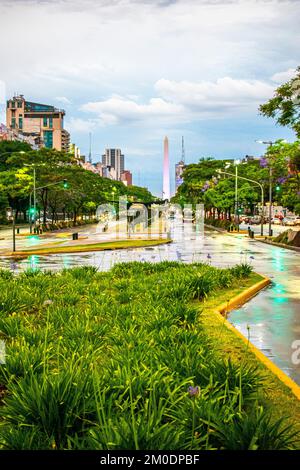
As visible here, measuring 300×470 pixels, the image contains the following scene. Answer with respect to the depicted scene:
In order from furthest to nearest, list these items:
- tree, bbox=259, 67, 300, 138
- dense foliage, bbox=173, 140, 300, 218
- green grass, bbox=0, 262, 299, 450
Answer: dense foliage, bbox=173, 140, 300, 218, tree, bbox=259, 67, 300, 138, green grass, bbox=0, 262, 299, 450

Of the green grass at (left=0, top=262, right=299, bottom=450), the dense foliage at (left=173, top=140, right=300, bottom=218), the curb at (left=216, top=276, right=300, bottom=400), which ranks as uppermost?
the dense foliage at (left=173, top=140, right=300, bottom=218)

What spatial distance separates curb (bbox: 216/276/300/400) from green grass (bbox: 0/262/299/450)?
163 mm

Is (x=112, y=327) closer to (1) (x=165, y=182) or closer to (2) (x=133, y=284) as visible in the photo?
(2) (x=133, y=284)

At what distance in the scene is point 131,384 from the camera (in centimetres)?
595

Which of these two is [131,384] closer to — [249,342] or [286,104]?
[249,342]

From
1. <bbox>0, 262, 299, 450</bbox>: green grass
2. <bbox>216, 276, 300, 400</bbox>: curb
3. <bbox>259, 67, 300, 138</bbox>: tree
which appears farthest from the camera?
<bbox>259, 67, 300, 138</bbox>: tree

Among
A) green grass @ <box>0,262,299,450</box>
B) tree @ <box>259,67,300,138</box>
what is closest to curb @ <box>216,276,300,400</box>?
green grass @ <box>0,262,299,450</box>

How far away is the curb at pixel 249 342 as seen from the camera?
7422 mm

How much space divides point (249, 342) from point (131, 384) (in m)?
4.47

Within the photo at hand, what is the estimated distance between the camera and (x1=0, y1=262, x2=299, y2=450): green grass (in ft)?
15.8

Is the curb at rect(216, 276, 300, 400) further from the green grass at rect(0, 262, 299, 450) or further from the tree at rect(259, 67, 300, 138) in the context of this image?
the tree at rect(259, 67, 300, 138)

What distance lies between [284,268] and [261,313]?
12.1 m

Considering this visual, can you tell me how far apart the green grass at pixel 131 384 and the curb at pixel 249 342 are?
0.54ft
